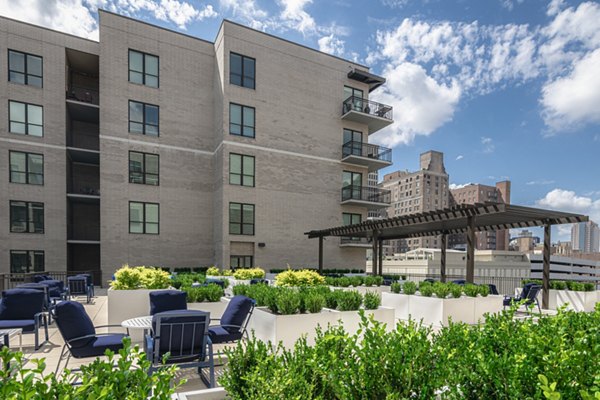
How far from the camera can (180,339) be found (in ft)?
14.8

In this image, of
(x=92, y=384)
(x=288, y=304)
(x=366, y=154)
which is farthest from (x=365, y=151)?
(x=92, y=384)

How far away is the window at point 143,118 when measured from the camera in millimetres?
19656

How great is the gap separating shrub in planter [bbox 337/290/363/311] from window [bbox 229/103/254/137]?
15783mm

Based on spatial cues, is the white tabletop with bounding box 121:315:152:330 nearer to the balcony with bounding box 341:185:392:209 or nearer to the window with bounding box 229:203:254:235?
the window with bounding box 229:203:254:235

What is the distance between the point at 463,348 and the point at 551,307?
13.4 meters

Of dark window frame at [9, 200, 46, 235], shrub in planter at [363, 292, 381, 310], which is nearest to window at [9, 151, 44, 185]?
dark window frame at [9, 200, 46, 235]

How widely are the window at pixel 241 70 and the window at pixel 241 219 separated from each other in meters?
7.81

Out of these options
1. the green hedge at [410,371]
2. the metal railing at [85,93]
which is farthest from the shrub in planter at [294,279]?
the metal railing at [85,93]

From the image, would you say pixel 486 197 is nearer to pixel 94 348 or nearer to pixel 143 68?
pixel 143 68

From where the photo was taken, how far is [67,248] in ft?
65.0

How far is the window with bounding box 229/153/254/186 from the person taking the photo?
20.3m

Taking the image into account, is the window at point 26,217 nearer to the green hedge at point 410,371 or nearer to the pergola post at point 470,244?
the green hedge at point 410,371

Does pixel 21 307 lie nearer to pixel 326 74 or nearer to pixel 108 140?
pixel 108 140

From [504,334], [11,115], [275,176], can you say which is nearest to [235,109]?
[275,176]
